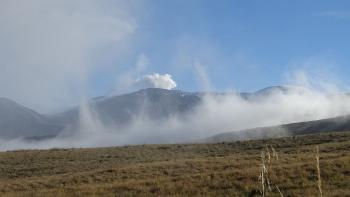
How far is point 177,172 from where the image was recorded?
42.3 m

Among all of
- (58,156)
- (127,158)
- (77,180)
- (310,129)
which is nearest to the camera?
(77,180)

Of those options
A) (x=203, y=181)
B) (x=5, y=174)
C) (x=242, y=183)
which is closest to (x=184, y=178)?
(x=203, y=181)

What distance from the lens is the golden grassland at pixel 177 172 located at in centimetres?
2683

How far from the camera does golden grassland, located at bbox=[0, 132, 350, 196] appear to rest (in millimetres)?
26828

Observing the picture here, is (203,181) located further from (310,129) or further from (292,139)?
(310,129)

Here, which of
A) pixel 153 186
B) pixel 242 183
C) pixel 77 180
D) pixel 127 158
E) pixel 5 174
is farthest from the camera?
pixel 127 158

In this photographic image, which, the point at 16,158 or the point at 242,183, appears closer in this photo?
the point at 242,183

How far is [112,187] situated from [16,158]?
157 ft

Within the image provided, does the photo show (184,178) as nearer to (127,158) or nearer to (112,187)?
(112,187)

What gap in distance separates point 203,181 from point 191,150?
49593mm

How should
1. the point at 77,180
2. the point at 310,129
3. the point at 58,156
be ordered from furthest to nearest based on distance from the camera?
the point at 310,129 → the point at 58,156 → the point at 77,180

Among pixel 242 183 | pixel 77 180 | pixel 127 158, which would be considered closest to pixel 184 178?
pixel 242 183

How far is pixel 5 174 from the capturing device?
59.9 meters

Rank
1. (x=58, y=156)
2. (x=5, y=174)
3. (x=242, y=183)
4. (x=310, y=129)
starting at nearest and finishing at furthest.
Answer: (x=242, y=183) → (x=5, y=174) → (x=58, y=156) → (x=310, y=129)
